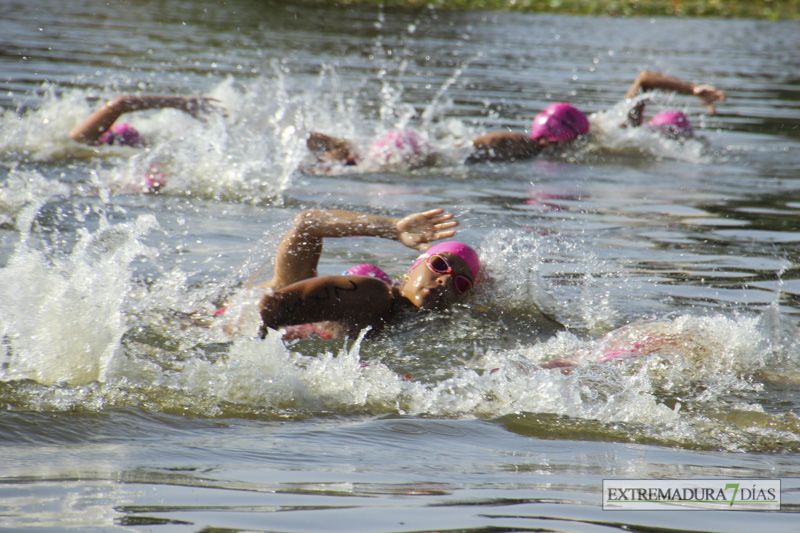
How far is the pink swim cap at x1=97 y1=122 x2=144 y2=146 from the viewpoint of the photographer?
970 cm

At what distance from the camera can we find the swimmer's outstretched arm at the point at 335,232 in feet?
16.9

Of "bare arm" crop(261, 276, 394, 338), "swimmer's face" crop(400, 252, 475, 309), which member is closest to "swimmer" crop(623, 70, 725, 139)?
"swimmer's face" crop(400, 252, 475, 309)

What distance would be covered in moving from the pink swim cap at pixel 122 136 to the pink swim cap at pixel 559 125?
4767mm

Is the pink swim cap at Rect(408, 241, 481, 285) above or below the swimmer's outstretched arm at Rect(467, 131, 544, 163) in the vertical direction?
below

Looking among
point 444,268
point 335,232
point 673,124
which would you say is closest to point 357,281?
point 335,232

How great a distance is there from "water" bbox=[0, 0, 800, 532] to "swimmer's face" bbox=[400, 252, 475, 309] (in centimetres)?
15

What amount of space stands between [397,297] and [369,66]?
12682mm

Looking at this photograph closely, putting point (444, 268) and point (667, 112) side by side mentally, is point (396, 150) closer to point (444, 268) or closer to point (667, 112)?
point (667, 112)

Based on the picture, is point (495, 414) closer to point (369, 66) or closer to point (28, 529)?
point (28, 529)

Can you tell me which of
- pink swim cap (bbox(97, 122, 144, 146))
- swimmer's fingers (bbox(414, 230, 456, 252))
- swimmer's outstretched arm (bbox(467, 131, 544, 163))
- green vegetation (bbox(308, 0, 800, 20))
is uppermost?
green vegetation (bbox(308, 0, 800, 20))

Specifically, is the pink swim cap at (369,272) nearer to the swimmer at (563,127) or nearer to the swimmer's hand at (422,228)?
the swimmer's hand at (422,228)

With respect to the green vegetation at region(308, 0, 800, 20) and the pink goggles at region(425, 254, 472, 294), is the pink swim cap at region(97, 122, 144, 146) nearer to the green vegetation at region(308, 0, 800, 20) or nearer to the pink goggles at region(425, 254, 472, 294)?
the pink goggles at region(425, 254, 472, 294)

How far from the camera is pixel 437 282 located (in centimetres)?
549

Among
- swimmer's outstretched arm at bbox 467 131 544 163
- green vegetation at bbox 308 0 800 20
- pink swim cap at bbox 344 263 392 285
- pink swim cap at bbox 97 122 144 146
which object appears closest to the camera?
pink swim cap at bbox 344 263 392 285
